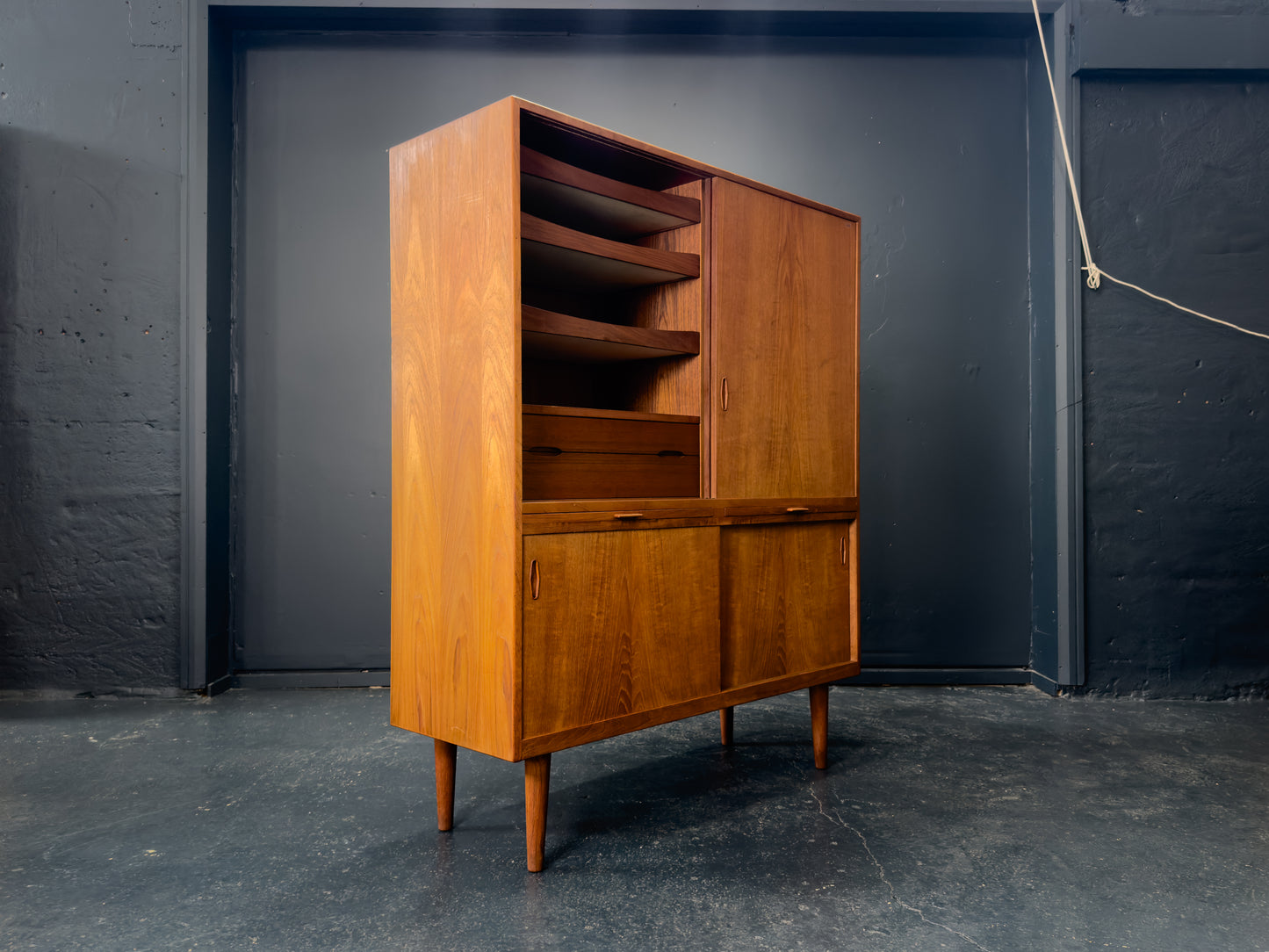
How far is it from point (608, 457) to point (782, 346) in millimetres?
715

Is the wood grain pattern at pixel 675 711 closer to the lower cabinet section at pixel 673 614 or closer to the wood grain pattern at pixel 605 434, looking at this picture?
the lower cabinet section at pixel 673 614

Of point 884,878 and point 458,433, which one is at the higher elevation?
point 458,433

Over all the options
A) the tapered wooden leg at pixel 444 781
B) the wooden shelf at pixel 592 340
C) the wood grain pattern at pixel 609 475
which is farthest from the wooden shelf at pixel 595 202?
the tapered wooden leg at pixel 444 781

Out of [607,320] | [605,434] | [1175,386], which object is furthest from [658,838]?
[1175,386]

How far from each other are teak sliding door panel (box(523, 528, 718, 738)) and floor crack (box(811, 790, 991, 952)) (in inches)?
17.7

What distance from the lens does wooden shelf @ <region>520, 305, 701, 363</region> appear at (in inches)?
77.3

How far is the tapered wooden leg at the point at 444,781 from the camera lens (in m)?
2.10

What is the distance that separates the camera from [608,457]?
2131 millimetres

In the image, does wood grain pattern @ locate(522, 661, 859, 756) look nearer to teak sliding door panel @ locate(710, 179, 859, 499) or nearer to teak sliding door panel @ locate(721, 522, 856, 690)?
teak sliding door panel @ locate(721, 522, 856, 690)

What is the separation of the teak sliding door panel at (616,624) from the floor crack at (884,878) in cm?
45

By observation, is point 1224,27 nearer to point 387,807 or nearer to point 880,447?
point 880,447

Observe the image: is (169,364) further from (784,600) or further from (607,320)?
(784,600)

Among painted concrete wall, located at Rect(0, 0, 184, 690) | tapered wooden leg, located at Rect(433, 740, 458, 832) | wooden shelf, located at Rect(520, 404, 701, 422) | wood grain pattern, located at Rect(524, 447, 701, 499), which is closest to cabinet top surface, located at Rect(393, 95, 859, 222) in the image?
wooden shelf, located at Rect(520, 404, 701, 422)

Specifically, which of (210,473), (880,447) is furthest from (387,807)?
(880,447)
